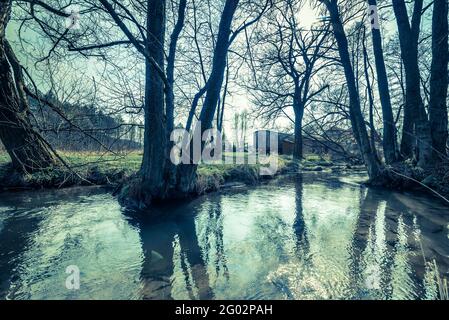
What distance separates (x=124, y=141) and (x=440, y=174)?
8075mm

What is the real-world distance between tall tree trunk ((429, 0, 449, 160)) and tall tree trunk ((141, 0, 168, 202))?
7.35 metres

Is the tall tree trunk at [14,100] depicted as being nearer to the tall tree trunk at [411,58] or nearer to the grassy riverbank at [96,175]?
the grassy riverbank at [96,175]

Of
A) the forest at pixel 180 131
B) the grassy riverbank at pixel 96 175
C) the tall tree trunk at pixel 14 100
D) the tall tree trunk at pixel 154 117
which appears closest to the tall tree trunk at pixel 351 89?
the forest at pixel 180 131

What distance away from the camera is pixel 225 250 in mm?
3699

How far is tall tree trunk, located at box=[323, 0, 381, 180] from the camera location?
789 cm

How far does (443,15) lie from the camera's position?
6.58 m

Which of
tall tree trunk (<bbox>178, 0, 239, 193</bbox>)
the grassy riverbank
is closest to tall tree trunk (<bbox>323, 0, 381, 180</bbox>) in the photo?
tall tree trunk (<bbox>178, 0, 239, 193</bbox>)

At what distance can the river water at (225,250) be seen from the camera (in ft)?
8.46

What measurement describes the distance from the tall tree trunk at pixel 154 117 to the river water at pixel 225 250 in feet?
2.74

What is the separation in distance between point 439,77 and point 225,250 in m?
7.69

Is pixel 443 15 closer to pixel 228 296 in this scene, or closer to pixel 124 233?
pixel 228 296

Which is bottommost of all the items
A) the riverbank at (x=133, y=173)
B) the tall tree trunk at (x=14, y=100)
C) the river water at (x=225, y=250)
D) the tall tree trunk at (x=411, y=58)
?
the river water at (x=225, y=250)

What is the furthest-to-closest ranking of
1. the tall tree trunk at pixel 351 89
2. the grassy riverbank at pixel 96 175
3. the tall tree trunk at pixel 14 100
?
the tall tree trunk at pixel 351 89
the grassy riverbank at pixel 96 175
the tall tree trunk at pixel 14 100

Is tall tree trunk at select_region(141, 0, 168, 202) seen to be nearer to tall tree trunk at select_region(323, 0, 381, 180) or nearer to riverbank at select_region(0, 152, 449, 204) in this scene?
riverbank at select_region(0, 152, 449, 204)
